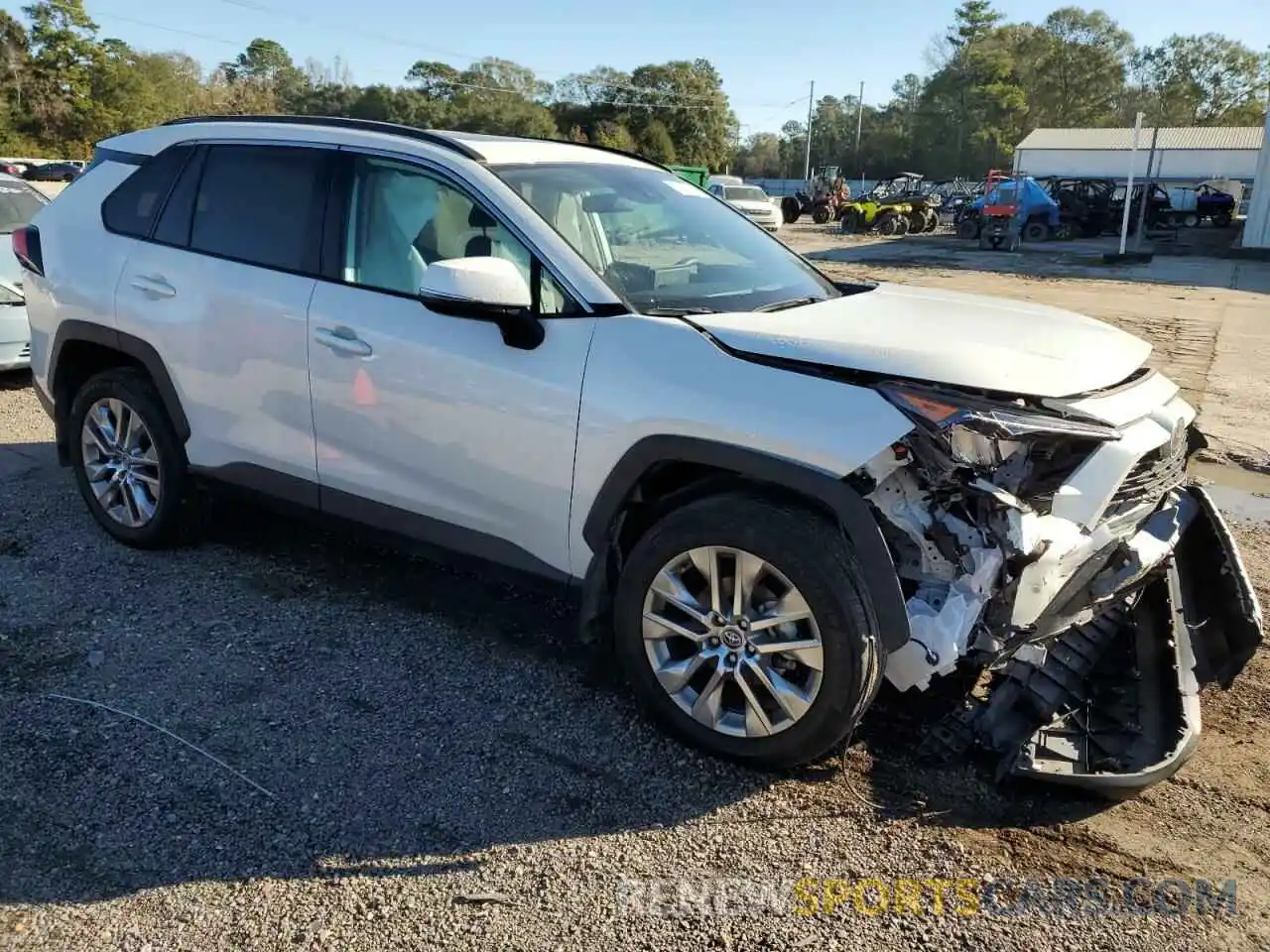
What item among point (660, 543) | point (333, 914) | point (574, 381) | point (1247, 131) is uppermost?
point (1247, 131)

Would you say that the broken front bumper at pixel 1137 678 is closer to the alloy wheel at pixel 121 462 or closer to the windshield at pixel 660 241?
the windshield at pixel 660 241

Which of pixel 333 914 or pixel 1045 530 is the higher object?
pixel 1045 530

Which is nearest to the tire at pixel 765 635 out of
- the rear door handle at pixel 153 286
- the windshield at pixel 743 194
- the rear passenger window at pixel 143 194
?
the rear door handle at pixel 153 286

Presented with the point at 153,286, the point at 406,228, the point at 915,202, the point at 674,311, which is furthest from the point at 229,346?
the point at 915,202

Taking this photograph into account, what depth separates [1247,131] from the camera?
60406 millimetres

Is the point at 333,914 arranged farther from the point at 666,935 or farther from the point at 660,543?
the point at 660,543

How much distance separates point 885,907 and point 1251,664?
2.19m

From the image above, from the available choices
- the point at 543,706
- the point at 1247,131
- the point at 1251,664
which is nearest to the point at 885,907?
the point at 543,706

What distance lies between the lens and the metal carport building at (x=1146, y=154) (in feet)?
175

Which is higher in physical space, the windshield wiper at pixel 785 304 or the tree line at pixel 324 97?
the tree line at pixel 324 97

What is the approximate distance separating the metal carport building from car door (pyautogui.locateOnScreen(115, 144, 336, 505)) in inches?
2129

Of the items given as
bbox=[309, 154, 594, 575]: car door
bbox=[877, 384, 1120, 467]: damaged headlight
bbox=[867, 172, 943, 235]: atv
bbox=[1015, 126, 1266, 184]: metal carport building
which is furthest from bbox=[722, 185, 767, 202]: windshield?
bbox=[877, 384, 1120, 467]: damaged headlight

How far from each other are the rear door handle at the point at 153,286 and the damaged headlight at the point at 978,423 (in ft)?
9.94

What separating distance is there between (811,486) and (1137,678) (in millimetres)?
1444
